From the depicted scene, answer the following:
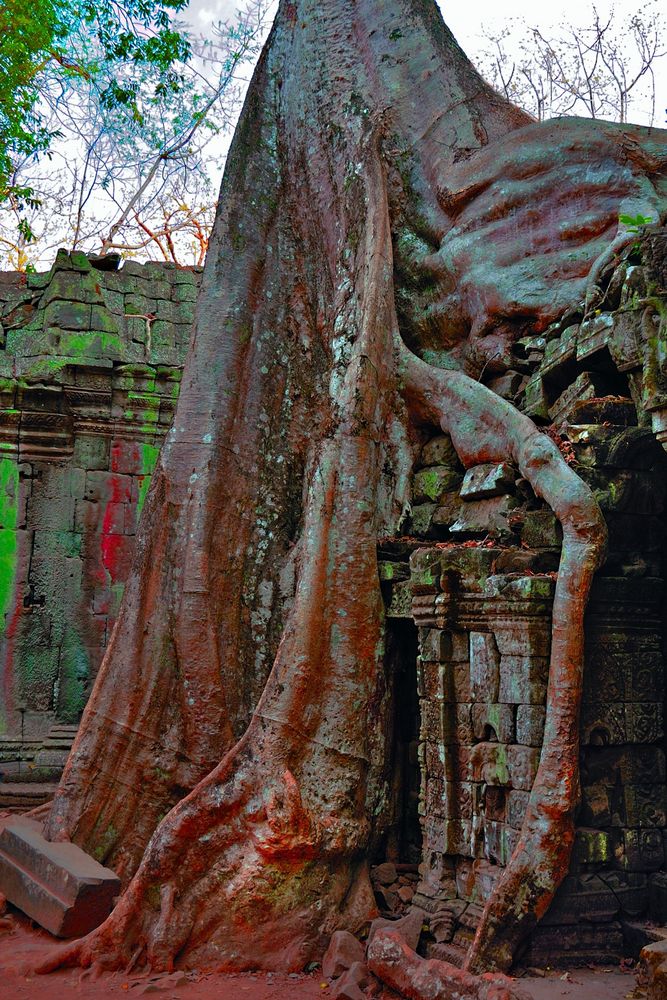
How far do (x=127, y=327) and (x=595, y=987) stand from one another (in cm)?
707

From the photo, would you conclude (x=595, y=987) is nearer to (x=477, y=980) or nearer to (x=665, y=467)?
(x=477, y=980)

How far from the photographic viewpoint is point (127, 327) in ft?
30.0

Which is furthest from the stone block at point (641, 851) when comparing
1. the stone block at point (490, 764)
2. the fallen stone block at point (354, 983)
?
the fallen stone block at point (354, 983)

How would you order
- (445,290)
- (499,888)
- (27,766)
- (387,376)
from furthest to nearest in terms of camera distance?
(27,766)
(445,290)
(387,376)
(499,888)

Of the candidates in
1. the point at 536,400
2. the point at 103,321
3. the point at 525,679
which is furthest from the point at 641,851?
the point at 103,321

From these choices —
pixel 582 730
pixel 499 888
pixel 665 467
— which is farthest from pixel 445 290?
pixel 499 888

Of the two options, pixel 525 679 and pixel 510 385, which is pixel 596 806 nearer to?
pixel 525 679

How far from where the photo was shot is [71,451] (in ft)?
29.3

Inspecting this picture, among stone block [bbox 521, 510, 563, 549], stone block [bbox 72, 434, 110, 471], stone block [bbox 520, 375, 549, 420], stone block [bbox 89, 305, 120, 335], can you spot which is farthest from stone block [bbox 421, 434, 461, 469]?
stone block [bbox 89, 305, 120, 335]

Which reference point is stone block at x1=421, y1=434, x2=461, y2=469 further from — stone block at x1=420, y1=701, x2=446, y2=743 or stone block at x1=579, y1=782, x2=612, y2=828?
stone block at x1=579, y1=782, x2=612, y2=828

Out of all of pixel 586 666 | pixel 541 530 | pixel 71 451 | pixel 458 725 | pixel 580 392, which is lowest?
pixel 458 725

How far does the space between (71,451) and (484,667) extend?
568cm

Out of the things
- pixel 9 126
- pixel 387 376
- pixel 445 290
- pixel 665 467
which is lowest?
pixel 665 467

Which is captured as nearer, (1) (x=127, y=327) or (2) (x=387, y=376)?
(2) (x=387, y=376)
